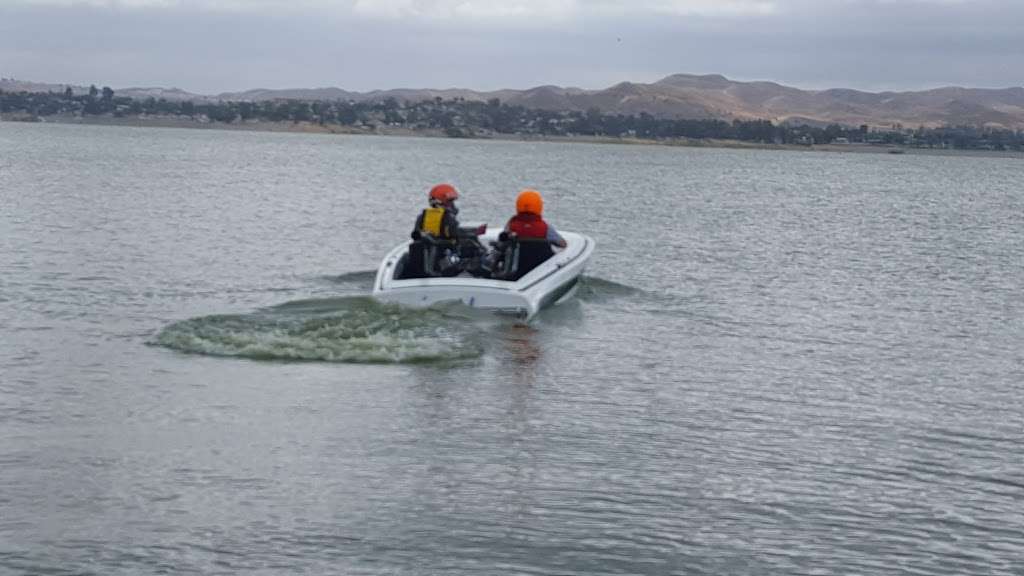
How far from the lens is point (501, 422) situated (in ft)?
46.1

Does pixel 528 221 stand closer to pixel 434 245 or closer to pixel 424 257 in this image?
pixel 434 245

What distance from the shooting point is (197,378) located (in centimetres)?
1552

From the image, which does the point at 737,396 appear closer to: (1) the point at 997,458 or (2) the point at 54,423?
(1) the point at 997,458

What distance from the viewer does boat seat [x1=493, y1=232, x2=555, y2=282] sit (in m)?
21.1

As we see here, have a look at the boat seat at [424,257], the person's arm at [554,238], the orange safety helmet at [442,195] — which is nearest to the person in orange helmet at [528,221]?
the person's arm at [554,238]

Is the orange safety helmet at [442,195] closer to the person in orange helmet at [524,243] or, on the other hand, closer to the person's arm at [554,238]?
the person in orange helmet at [524,243]

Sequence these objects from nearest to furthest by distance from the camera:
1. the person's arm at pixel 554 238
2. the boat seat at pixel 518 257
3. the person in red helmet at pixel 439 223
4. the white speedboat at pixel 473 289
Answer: the white speedboat at pixel 473 289 → the person in red helmet at pixel 439 223 → the boat seat at pixel 518 257 → the person's arm at pixel 554 238

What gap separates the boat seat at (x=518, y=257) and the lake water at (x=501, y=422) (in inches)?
33.5

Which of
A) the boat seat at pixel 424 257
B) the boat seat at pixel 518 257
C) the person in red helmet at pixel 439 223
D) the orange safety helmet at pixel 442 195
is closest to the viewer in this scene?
the boat seat at pixel 424 257

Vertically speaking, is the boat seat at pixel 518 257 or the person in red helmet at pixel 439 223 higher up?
the person in red helmet at pixel 439 223

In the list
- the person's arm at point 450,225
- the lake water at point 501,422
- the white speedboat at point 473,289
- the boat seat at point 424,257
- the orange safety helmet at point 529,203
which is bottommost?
the lake water at point 501,422

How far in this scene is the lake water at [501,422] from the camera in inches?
398

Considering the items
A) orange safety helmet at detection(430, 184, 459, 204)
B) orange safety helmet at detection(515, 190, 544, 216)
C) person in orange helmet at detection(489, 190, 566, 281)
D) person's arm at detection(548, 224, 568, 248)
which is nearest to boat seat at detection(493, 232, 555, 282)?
person in orange helmet at detection(489, 190, 566, 281)

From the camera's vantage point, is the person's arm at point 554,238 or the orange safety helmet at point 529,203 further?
→ the person's arm at point 554,238
